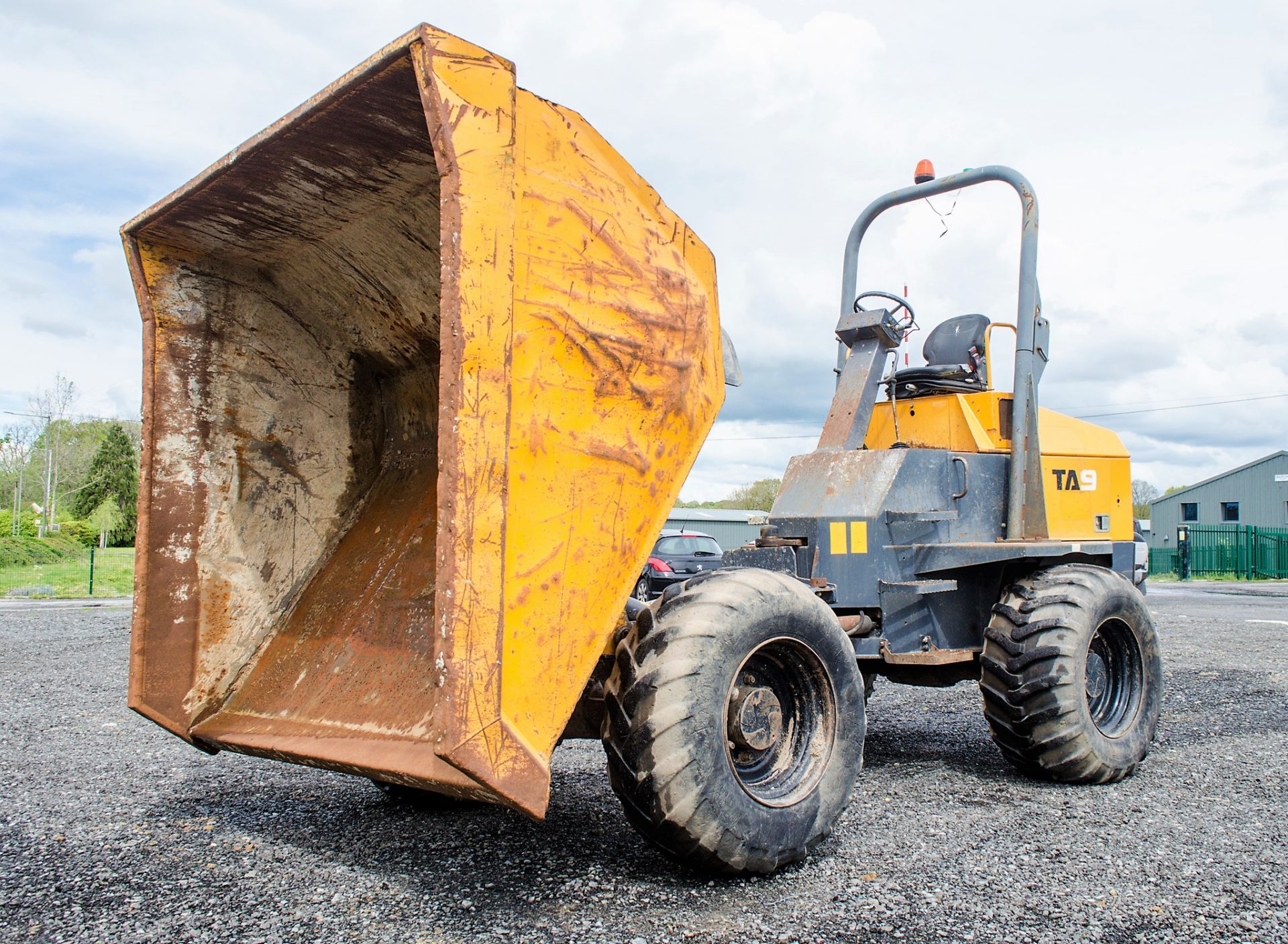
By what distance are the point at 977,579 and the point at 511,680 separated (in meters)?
3.69

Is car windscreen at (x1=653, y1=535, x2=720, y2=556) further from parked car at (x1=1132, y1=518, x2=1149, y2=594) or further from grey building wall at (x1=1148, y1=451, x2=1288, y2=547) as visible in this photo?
grey building wall at (x1=1148, y1=451, x2=1288, y2=547)

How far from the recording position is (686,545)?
55.3 ft

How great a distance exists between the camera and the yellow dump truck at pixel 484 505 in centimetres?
264

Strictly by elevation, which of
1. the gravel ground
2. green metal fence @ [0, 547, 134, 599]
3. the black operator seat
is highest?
the black operator seat

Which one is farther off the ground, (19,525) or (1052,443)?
(1052,443)

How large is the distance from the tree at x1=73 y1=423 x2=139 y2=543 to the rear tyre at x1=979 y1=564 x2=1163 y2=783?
164 ft

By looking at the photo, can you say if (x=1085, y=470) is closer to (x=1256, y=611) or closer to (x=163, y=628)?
(x=163, y=628)

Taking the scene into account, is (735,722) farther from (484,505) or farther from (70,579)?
(70,579)

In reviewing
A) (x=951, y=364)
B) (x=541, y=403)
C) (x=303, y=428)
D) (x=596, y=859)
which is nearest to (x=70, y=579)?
(x=303, y=428)

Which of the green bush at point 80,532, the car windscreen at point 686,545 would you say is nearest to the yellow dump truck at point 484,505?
the car windscreen at point 686,545

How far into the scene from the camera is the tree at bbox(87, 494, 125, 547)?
42.2 m

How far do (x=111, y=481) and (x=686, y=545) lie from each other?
42318mm

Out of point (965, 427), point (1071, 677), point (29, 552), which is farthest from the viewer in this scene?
point (29, 552)

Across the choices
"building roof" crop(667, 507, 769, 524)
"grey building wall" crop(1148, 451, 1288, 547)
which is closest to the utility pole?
"building roof" crop(667, 507, 769, 524)
